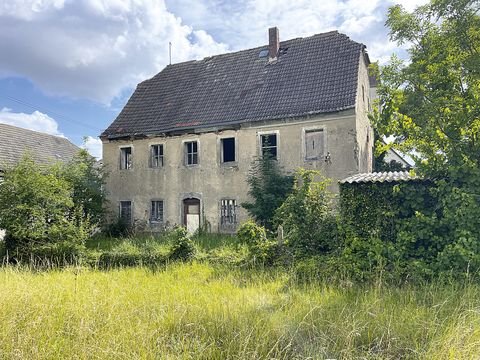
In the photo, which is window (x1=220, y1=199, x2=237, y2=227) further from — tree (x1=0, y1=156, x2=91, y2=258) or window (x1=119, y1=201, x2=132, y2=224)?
tree (x1=0, y1=156, x2=91, y2=258)

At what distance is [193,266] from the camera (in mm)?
9555

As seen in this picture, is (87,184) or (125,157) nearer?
(87,184)

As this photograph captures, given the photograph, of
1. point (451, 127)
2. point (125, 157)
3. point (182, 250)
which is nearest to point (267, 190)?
point (182, 250)

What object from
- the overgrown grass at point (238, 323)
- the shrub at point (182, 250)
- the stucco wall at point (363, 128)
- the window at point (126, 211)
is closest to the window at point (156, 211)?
the window at point (126, 211)

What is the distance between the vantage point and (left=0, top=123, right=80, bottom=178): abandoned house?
77.4 feet

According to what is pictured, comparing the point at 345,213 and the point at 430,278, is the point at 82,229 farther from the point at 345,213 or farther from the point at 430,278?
the point at 430,278

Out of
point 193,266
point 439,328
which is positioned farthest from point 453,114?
point 193,266

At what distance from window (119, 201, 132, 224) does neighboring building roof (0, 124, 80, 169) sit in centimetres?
677

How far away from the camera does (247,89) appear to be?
1808 cm

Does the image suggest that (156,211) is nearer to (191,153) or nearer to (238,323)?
(191,153)

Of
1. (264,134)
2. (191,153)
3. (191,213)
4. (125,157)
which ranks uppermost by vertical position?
(264,134)

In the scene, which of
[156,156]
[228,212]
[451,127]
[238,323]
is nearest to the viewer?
[238,323]

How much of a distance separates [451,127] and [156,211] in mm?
14936

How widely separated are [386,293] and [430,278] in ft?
5.84
